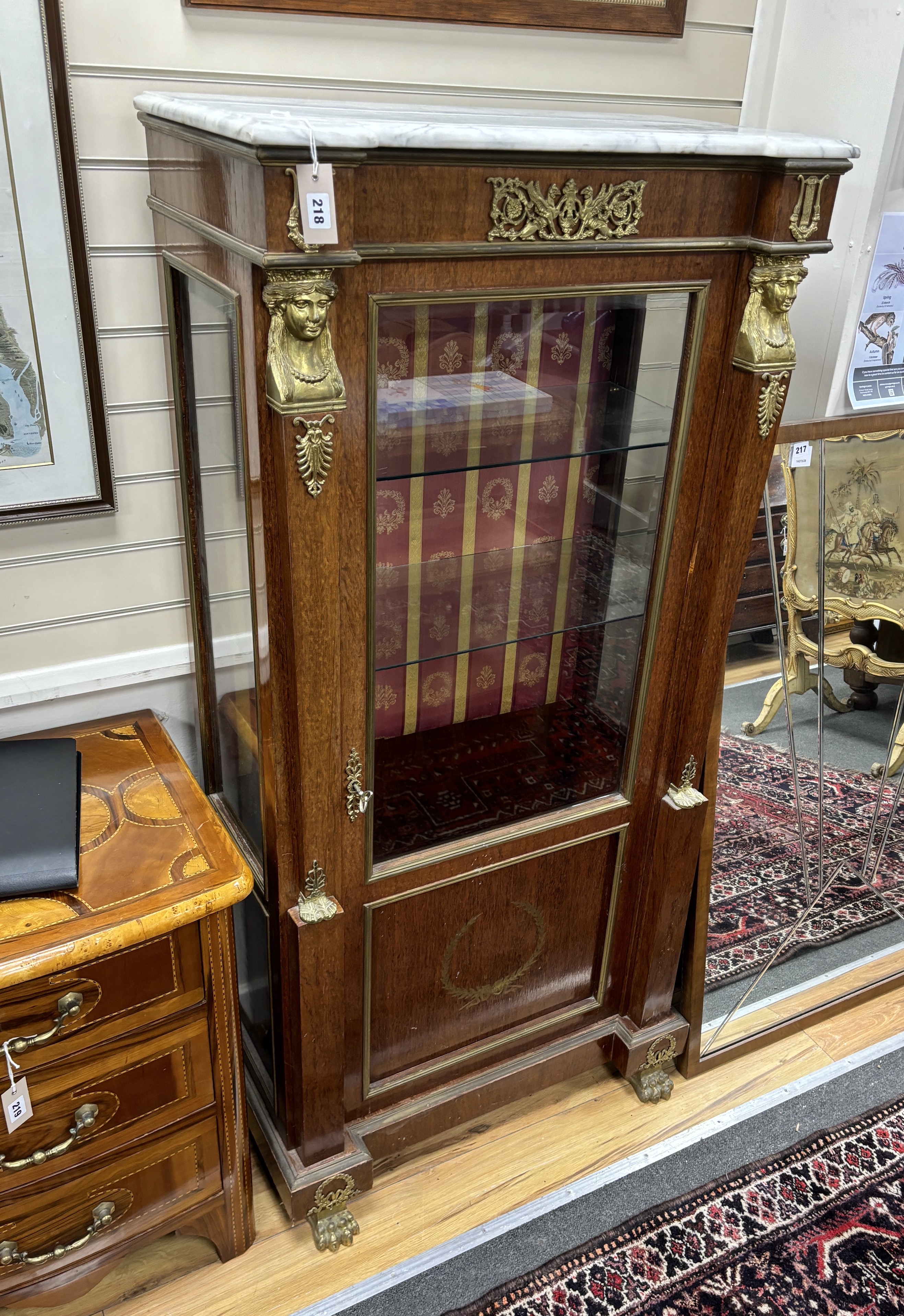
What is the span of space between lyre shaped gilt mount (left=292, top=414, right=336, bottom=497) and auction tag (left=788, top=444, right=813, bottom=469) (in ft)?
3.04

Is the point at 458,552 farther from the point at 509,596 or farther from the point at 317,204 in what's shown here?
the point at 317,204

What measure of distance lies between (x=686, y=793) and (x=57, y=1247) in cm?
109

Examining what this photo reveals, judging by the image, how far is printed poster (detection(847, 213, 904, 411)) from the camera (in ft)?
7.29

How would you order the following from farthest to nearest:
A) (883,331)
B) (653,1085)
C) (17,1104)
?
1. (883,331)
2. (653,1085)
3. (17,1104)

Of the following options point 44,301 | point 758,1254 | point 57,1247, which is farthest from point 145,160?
point 758,1254

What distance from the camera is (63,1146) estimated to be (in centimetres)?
126

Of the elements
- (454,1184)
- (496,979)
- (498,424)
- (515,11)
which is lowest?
(454,1184)

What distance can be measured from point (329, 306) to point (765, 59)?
1.18 meters

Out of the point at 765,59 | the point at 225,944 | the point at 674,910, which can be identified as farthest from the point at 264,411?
the point at 765,59

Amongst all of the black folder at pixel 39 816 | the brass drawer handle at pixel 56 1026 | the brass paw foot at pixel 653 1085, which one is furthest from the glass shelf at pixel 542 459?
the brass paw foot at pixel 653 1085

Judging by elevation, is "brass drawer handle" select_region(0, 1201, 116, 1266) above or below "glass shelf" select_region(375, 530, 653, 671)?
below

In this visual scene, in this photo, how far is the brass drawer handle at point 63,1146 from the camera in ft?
4.04

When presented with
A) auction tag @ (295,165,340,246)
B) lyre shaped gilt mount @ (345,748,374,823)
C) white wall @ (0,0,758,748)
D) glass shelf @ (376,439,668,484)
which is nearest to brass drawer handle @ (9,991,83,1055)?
lyre shaped gilt mount @ (345,748,374,823)

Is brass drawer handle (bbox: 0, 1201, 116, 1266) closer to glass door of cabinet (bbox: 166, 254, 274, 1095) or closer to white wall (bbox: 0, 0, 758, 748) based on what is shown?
glass door of cabinet (bbox: 166, 254, 274, 1095)
